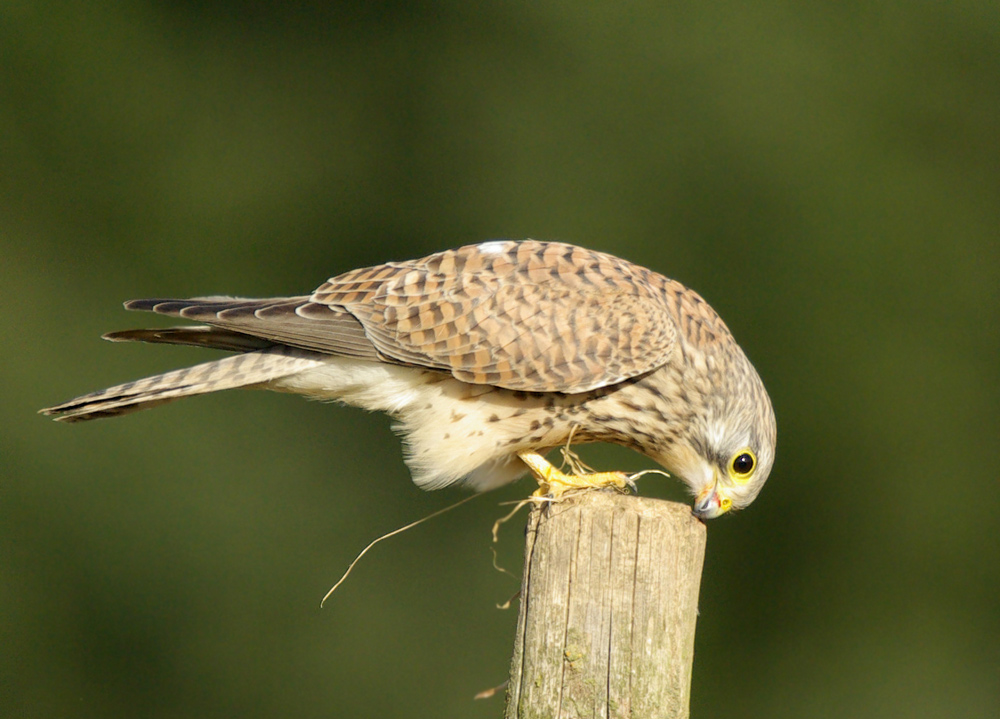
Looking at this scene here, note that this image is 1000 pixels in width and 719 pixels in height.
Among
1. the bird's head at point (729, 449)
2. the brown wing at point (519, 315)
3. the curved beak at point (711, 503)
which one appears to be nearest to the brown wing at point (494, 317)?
the brown wing at point (519, 315)

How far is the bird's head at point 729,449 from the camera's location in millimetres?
2479

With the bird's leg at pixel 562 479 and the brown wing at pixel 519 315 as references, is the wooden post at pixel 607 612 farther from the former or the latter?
the brown wing at pixel 519 315

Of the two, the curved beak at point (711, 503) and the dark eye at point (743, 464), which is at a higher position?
the dark eye at point (743, 464)

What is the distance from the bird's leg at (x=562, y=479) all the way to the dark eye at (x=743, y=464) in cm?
27

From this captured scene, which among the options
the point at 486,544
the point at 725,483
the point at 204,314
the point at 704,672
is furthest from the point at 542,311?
the point at 704,672

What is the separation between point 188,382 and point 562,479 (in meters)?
0.92

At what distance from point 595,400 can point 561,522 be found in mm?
681

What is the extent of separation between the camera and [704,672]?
5.09 metres

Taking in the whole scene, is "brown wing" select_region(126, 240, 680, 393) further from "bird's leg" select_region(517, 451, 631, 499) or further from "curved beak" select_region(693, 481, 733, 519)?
"curved beak" select_region(693, 481, 733, 519)

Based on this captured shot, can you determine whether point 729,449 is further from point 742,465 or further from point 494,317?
point 494,317

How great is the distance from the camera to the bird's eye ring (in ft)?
8.12

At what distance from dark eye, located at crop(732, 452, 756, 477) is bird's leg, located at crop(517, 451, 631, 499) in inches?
10.6

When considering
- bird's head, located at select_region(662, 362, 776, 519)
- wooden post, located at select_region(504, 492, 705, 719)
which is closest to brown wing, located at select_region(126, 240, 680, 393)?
bird's head, located at select_region(662, 362, 776, 519)

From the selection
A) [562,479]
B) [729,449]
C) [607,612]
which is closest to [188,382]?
[562,479]
